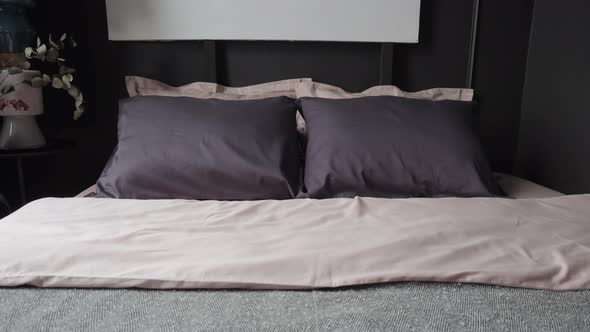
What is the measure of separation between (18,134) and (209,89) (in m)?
0.76

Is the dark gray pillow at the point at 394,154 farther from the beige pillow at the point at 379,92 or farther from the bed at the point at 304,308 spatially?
the bed at the point at 304,308

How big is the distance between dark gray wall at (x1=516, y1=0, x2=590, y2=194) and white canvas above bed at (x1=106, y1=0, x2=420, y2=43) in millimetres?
588

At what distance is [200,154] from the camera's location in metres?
1.34

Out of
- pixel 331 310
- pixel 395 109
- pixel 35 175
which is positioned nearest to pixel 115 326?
pixel 331 310

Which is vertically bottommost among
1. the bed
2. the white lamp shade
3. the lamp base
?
the bed

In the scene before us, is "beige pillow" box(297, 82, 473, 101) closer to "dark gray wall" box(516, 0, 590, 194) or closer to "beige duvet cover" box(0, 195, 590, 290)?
"dark gray wall" box(516, 0, 590, 194)

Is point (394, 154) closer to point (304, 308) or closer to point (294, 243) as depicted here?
point (294, 243)

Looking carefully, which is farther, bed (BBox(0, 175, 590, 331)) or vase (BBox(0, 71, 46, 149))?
vase (BBox(0, 71, 46, 149))

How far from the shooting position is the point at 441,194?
53.2 inches

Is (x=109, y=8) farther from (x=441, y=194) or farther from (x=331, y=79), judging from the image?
(x=441, y=194)

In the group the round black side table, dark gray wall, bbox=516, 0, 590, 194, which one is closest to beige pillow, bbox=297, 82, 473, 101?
dark gray wall, bbox=516, 0, 590, 194

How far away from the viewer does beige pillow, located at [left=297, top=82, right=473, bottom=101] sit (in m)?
1.82

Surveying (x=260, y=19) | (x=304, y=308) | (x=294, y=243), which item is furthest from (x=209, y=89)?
(x=304, y=308)

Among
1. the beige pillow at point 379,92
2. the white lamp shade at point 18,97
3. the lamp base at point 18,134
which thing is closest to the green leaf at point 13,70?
the white lamp shade at point 18,97
